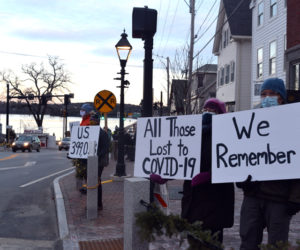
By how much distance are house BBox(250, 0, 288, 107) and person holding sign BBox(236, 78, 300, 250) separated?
15703 millimetres

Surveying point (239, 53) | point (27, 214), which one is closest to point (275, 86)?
point (27, 214)

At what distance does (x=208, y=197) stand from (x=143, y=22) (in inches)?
125

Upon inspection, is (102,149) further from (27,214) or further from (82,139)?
(27,214)

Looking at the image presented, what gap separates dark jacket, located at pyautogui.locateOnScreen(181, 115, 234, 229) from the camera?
3590mm

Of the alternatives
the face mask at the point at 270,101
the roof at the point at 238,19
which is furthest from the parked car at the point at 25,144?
the face mask at the point at 270,101

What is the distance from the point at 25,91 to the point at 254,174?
231 feet

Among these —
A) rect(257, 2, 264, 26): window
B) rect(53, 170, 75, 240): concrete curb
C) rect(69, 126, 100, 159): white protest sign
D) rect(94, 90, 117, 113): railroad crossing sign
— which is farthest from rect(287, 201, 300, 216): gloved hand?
rect(257, 2, 264, 26): window

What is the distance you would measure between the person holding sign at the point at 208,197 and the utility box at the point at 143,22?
8.37 ft

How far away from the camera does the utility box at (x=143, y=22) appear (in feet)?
19.3

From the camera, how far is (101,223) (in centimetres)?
704

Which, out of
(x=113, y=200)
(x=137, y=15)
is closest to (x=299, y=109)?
(x=137, y=15)

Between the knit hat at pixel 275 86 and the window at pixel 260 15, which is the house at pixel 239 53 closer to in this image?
the window at pixel 260 15

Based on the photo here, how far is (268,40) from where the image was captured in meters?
21.5

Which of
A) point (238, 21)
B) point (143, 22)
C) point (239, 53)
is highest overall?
point (238, 21)
